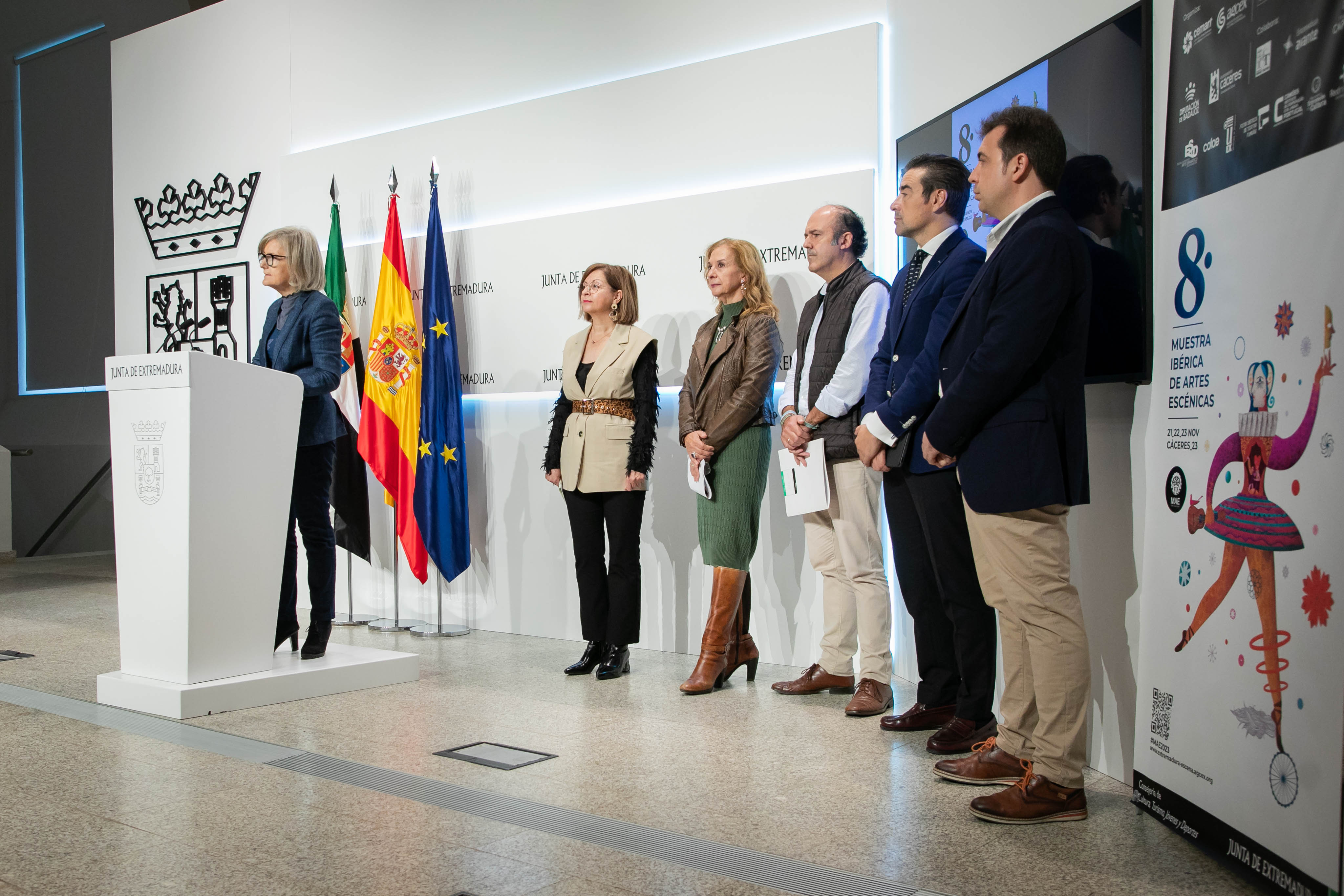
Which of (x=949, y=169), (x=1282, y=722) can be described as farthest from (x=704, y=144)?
(x=1282, y=722)

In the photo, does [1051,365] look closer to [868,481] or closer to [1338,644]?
[1338,644]

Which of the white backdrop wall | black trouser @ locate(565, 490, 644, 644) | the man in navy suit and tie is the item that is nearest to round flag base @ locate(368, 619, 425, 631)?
the white backdrop wall

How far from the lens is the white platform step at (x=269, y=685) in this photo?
333cm

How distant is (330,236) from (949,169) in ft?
11.7

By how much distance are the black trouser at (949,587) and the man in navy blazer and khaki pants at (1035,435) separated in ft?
0.98

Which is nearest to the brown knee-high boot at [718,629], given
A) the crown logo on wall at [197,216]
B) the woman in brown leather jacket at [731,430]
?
the woman in brown leather jacket at [731,430]

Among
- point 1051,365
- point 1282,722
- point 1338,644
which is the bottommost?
point 1282,722

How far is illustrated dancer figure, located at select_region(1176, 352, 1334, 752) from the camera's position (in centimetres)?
187

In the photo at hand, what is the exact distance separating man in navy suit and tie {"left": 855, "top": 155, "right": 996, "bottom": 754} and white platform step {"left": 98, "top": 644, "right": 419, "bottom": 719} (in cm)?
185

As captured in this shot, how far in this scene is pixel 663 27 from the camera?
478 cm

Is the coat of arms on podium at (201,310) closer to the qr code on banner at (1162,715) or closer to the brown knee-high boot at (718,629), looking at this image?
the brown knee-high boot at (718,629)

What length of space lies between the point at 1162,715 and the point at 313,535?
291 cm

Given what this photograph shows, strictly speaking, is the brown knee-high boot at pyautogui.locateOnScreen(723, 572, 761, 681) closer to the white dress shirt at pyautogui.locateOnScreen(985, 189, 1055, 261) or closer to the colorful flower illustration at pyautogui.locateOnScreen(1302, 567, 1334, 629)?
the white dress shirt at pyautogui.locateOnScreen(985, 189, 1055, 261)

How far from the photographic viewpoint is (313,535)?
3.93 metres
